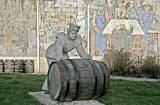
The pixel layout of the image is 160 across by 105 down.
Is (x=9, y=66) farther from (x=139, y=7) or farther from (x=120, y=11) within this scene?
(x=139, y=7)

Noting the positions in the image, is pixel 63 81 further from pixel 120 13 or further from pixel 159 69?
pixel 120 13

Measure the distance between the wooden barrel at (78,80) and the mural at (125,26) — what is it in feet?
31.7

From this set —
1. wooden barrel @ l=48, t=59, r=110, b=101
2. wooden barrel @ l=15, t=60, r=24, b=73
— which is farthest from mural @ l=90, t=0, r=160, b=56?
wooden barrel @ l=48, t=59, r=110, b=101

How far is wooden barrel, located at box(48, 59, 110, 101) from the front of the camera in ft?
16.5

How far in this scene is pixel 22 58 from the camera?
14.5 metres

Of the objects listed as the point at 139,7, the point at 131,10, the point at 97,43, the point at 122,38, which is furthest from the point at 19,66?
the point at 139,7

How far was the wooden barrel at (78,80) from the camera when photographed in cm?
504

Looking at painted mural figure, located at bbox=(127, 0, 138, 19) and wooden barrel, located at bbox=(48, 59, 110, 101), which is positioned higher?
painted mural figure, located at bbox=(127, 0, 138, 19)

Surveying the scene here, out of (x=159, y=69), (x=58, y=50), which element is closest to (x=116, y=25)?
(x=159, y=69)

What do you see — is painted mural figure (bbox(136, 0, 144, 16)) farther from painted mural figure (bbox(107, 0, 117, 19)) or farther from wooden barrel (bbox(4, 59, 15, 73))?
wooden barrel (bbox(4, 59, 15, 73))

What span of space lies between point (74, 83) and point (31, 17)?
33.7 feet

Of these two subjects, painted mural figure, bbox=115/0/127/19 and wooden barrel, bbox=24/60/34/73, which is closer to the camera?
wooden barrel, bbox=24/60/34/73

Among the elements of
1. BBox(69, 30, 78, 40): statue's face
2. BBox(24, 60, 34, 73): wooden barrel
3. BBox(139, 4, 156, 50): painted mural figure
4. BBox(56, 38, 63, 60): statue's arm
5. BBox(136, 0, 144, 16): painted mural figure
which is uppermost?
BBox(136, 0, 144, 16): painted mural figure

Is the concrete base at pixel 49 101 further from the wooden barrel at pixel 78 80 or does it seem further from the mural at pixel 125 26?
the mural at pixel 125 26
